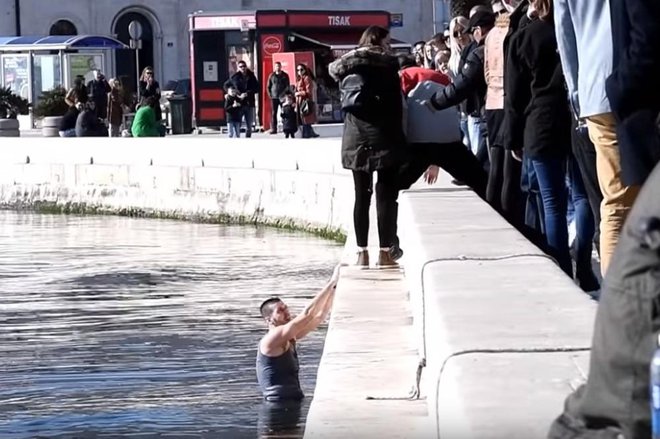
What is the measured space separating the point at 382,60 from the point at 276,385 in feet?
7.33

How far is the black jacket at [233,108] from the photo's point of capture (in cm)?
3488

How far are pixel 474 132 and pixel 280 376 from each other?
341 cm

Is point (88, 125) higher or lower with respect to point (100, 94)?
lower

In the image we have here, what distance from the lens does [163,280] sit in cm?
1930

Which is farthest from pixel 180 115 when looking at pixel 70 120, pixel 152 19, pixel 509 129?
pixel 509 129

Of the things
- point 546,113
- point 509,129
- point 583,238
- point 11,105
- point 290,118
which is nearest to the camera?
point 583,238

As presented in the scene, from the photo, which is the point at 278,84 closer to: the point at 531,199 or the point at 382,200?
the point at 382,200

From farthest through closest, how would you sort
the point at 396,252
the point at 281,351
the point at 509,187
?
the point at 396,252
the point at 281,351
the point at 509,187

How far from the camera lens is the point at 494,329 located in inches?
202

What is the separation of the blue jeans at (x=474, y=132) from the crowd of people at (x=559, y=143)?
0.10 ft

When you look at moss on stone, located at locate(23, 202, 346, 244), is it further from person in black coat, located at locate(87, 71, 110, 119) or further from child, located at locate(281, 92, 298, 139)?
person in black coat, located at locate(87, 71, 110, 119)

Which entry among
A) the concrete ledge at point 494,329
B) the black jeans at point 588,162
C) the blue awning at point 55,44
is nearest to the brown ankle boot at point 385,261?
the concrete ledge at point 494,329

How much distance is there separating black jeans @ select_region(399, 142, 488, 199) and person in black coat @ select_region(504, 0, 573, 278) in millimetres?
2115

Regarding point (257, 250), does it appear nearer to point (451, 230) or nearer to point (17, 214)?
point (17, 214)
